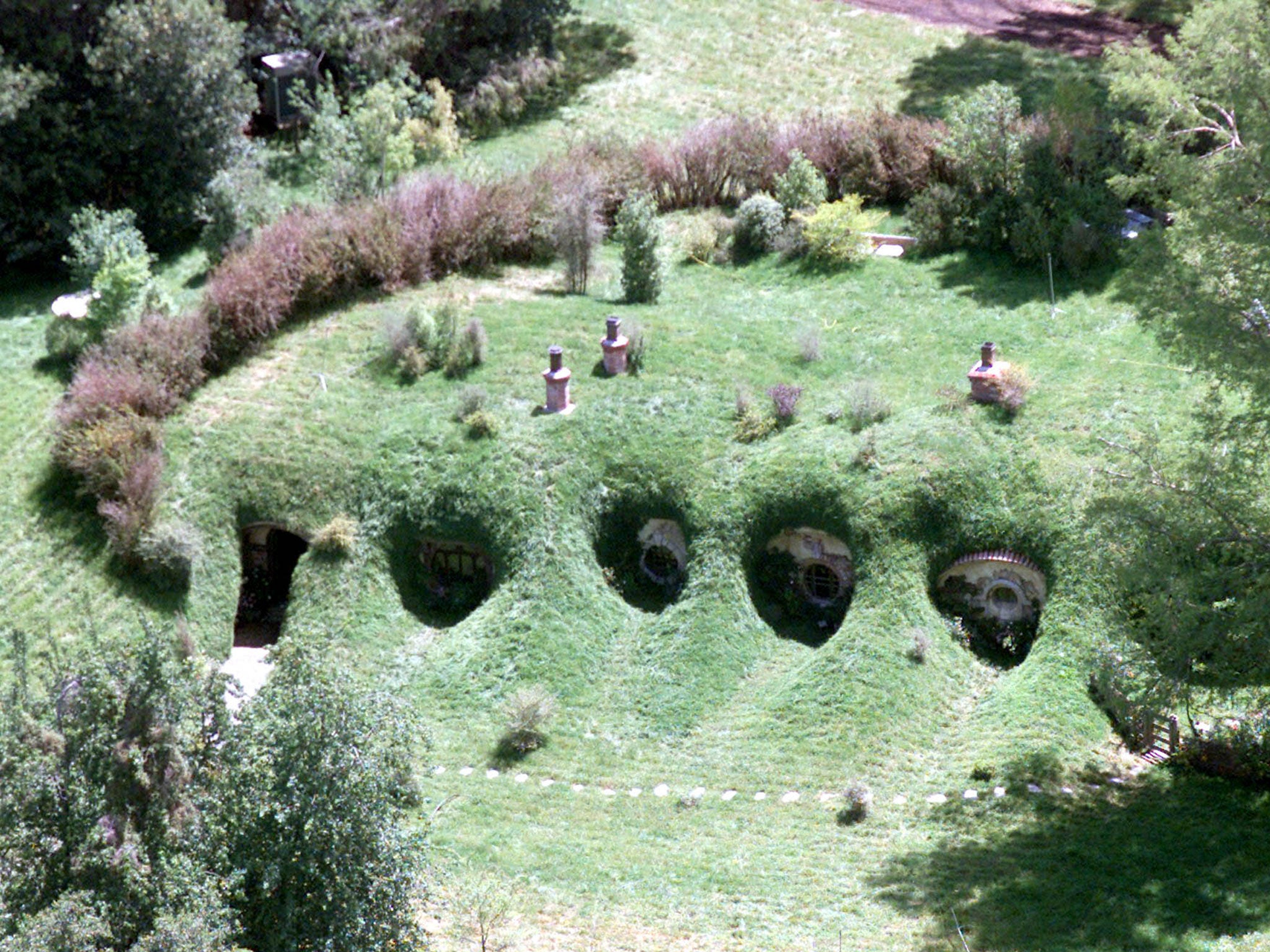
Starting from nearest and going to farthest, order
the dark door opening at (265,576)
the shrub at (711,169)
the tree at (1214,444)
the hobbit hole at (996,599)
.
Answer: the tree at (1214,444), the hobbit hole at (996,599), the dark door opening at (265,576), the shrub at (711,169)

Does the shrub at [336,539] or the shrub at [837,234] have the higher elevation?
the shrub at [837,234]

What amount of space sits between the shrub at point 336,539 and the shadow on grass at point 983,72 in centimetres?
1699

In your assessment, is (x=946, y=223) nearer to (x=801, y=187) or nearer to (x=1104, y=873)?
(x=801, y=187)

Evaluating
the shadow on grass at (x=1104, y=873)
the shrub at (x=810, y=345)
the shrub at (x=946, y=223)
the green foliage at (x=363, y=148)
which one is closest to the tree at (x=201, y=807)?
the shadow on grass at (x=1104, y=873)

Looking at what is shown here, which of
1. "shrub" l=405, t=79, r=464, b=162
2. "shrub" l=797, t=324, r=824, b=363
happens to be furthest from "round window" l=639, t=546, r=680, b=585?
"shrub" l=405, t=79, r=464, b=162

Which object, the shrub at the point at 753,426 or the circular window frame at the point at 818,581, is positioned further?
the shrub at the point at 753,426

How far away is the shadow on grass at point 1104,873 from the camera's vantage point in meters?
17.3

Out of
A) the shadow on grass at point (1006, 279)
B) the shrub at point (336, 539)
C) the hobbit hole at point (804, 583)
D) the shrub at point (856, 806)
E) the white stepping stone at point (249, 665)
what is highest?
the shadow on grass at point (1006, 279)

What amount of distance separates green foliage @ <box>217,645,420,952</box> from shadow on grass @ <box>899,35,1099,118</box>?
23.8 m

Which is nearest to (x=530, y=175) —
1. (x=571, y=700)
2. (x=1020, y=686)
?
(x=571, y=700)

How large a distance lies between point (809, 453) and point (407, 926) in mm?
10676

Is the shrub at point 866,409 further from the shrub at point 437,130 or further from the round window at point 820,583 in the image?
the shrub at point 437,130

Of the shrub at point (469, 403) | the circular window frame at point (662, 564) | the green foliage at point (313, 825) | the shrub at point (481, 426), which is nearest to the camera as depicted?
the green foliage at point (313, 825)

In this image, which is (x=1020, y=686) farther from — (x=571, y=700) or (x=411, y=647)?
(x=411, y=647)
